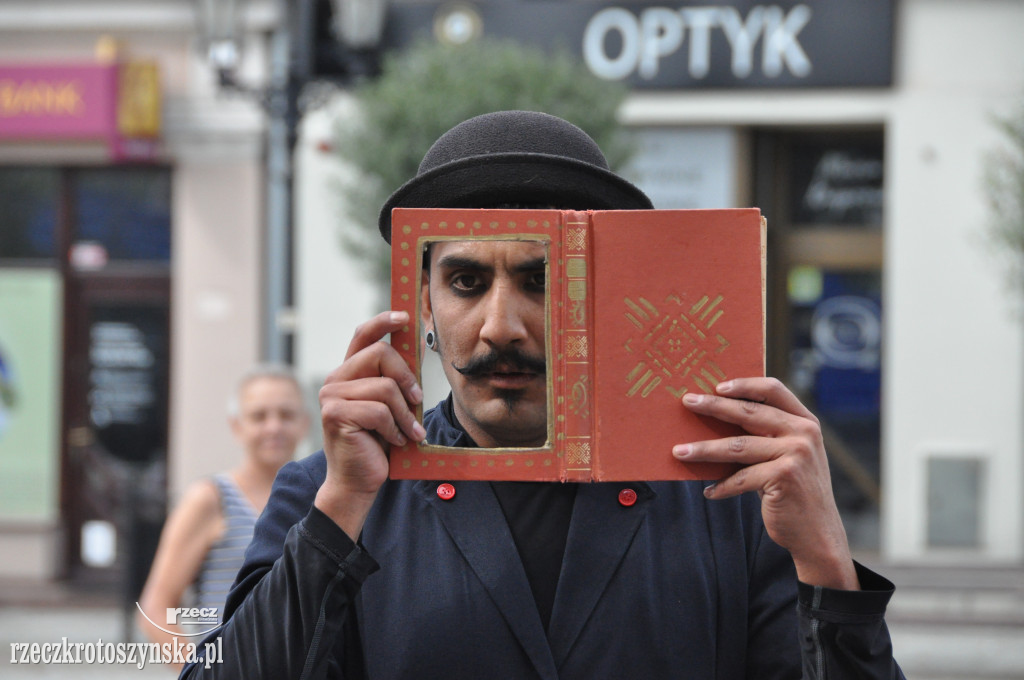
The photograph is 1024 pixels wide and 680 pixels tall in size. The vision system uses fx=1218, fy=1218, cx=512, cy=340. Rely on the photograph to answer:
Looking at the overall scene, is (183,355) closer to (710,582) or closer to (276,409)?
(276,409)

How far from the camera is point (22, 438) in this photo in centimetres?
1060

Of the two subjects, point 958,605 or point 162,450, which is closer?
point 958,605

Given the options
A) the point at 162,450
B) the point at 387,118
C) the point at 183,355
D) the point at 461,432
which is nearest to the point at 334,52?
the point at 387,118

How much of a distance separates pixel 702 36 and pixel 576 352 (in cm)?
931

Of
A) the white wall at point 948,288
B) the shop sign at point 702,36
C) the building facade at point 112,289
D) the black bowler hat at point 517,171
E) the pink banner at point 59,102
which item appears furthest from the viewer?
the building facade at point 112,289

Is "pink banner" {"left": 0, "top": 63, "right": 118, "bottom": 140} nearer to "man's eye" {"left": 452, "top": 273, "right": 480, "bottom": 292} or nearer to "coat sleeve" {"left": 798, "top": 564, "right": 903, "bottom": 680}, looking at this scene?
"man's eye" {"left": 452, "top": 273, "right": 480, "bottom": 292}

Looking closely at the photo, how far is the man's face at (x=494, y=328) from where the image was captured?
1743mm

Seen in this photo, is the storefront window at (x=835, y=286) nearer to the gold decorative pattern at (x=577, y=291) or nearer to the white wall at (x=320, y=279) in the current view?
the white wall at (x=320, y=279)

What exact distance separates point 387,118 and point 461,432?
6.54 meters

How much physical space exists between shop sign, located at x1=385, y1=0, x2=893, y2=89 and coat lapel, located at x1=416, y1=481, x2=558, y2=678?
8.98m

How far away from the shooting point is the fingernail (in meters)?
1.65

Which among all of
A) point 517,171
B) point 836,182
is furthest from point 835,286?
point 517,171

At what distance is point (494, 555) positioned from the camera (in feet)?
6.09

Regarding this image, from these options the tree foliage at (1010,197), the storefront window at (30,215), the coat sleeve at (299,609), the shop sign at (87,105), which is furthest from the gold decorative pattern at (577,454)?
the storefront window at (30,215)
